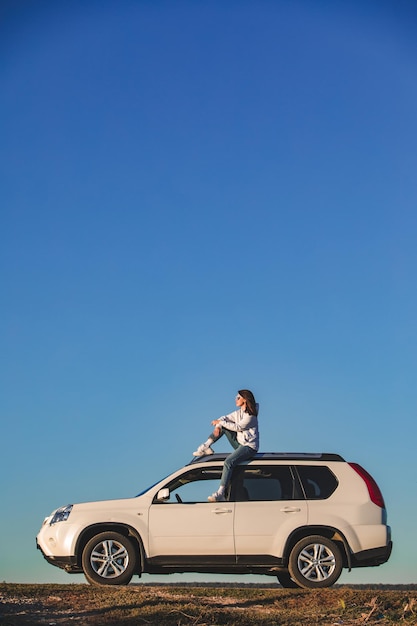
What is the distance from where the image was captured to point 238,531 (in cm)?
1231

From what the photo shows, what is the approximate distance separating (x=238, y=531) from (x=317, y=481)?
1.41 m

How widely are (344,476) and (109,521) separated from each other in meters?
3.54

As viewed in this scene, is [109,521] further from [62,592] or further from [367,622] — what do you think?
[367,622]

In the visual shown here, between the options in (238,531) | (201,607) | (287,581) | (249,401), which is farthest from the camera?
(249,401)

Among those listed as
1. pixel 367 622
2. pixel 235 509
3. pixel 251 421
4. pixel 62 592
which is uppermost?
pixel 251 421

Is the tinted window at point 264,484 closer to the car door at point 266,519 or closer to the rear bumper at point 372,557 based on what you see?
the car door at point 266,519

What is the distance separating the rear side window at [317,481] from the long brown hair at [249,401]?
52.0 inches

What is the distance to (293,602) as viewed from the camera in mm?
11375

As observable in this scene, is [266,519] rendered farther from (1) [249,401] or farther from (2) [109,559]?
(2) [109,559]

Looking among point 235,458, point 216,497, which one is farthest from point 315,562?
point 235,458

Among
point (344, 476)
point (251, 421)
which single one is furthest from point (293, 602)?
point (251, 421)

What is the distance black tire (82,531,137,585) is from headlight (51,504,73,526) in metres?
0.54

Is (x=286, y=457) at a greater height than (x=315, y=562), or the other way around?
(x=286, y=457)

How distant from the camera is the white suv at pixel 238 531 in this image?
485 inches
